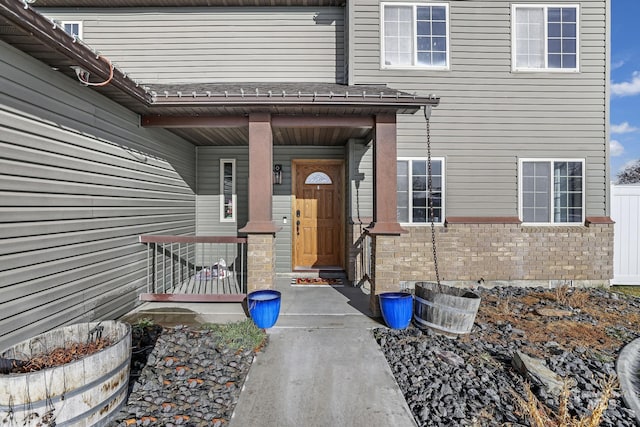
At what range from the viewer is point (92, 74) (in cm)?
322

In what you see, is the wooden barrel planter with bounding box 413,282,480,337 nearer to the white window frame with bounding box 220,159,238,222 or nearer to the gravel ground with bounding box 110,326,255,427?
Result: the gravel ground with bounding box 110,326,255,427

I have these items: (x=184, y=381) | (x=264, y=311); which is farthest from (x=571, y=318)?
(x=184, y=381)

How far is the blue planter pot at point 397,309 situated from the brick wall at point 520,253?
219 cm

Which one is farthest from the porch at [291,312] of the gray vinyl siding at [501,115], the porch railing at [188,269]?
the gray vinyl siding at [501,115]

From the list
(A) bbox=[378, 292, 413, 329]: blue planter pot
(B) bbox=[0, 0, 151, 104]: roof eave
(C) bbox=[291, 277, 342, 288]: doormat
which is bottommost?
(C) bbox=[291, 277, 342, 288]: doormat

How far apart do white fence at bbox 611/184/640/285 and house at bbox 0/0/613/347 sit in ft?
1.38

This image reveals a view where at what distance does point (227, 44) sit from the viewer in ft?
21.0

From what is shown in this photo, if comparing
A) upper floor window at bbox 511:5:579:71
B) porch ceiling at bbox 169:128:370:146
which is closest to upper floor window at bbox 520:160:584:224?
upper floor window at bbox 511:5:579:71

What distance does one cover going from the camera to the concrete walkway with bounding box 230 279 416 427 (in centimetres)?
238

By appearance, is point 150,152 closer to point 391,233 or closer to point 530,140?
A: point 391,233

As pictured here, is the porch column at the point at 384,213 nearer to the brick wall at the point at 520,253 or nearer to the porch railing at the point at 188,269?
the brick wall at the point at 520,253

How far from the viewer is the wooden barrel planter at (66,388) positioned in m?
1.82

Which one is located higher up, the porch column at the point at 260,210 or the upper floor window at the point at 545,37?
the upper floor window at the point at 545,37

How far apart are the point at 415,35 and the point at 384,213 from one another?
13.0 ft
